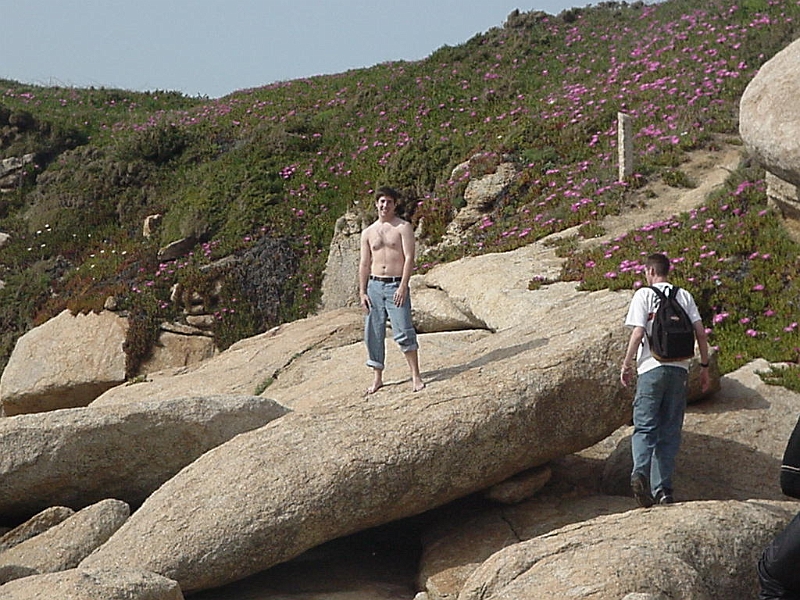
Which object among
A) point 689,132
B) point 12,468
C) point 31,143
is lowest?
point 12,468

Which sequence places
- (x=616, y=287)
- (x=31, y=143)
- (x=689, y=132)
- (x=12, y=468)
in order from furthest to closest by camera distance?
1. (x=31, y=143)
2. (x=689, y=132)
3. (x=616, y=287)
4. (x=12, y=468)

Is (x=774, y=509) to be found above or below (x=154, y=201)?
below

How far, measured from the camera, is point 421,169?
69.5 feet

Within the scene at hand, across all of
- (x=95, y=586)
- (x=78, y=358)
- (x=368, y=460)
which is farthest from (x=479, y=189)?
(x=95, y=586)

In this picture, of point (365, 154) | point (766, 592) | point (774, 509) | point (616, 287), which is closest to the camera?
point (766, 592)

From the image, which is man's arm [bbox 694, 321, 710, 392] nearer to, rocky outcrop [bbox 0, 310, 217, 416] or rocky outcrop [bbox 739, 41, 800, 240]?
rocky outcrop [bbox 739, 41, 800, 240]

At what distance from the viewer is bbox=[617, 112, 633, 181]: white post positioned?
16312mm

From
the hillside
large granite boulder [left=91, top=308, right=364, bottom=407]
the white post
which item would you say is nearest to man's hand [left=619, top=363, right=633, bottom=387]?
the hillside

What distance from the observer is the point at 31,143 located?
3002 cm

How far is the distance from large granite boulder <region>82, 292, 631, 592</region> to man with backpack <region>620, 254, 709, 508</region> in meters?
0.70

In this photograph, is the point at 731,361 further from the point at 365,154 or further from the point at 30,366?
the point at 365,154

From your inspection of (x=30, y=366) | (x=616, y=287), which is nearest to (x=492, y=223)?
(x=616, y=287)

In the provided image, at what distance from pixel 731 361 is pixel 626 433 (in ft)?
6.49

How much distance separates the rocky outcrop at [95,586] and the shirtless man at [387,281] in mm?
3165
